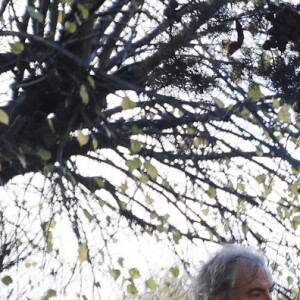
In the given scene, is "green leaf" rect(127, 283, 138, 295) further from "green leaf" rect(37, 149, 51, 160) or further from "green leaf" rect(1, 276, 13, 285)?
"green leaf" rect(37, 149, 51, 160)

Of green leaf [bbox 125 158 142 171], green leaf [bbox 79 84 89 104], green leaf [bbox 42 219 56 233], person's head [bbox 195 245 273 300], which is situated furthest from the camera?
green leaf [bbox 42 219 56 233]

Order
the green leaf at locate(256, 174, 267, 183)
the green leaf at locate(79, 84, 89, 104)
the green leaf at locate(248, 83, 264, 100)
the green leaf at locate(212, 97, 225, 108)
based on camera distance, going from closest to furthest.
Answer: the green leaf at locate(212, 97, 225, 108)
the green leaf at locate(79, 84, 89, 104)
the green leaf at locate(248, 83, 264, 100)
the green leaf at locate(256, 174, 267, 183)

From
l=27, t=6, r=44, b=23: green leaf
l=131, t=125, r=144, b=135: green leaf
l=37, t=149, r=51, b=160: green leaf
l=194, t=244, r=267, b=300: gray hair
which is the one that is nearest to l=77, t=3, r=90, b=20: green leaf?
l=27, t=6, r=44, b=23: green leaf

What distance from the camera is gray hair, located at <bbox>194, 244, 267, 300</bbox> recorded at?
3410 millimetres

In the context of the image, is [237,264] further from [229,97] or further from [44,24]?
[44,24]

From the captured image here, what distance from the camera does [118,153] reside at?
5.60 meters

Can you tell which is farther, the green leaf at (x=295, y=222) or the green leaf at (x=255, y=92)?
the green leaf at (x=295, y=222)

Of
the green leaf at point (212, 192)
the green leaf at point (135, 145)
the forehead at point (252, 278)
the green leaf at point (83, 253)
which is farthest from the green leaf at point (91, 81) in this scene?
the forehead at point (252, 278)

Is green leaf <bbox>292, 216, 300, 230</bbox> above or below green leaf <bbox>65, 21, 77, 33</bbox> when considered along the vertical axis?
below

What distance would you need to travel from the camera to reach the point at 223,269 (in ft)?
11.4

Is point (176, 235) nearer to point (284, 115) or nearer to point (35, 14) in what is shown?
point (284, 115)

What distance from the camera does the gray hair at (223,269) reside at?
3410mm

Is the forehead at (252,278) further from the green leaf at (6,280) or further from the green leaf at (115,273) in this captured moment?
the green leaf at (6,280)

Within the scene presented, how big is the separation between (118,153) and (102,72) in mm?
900
